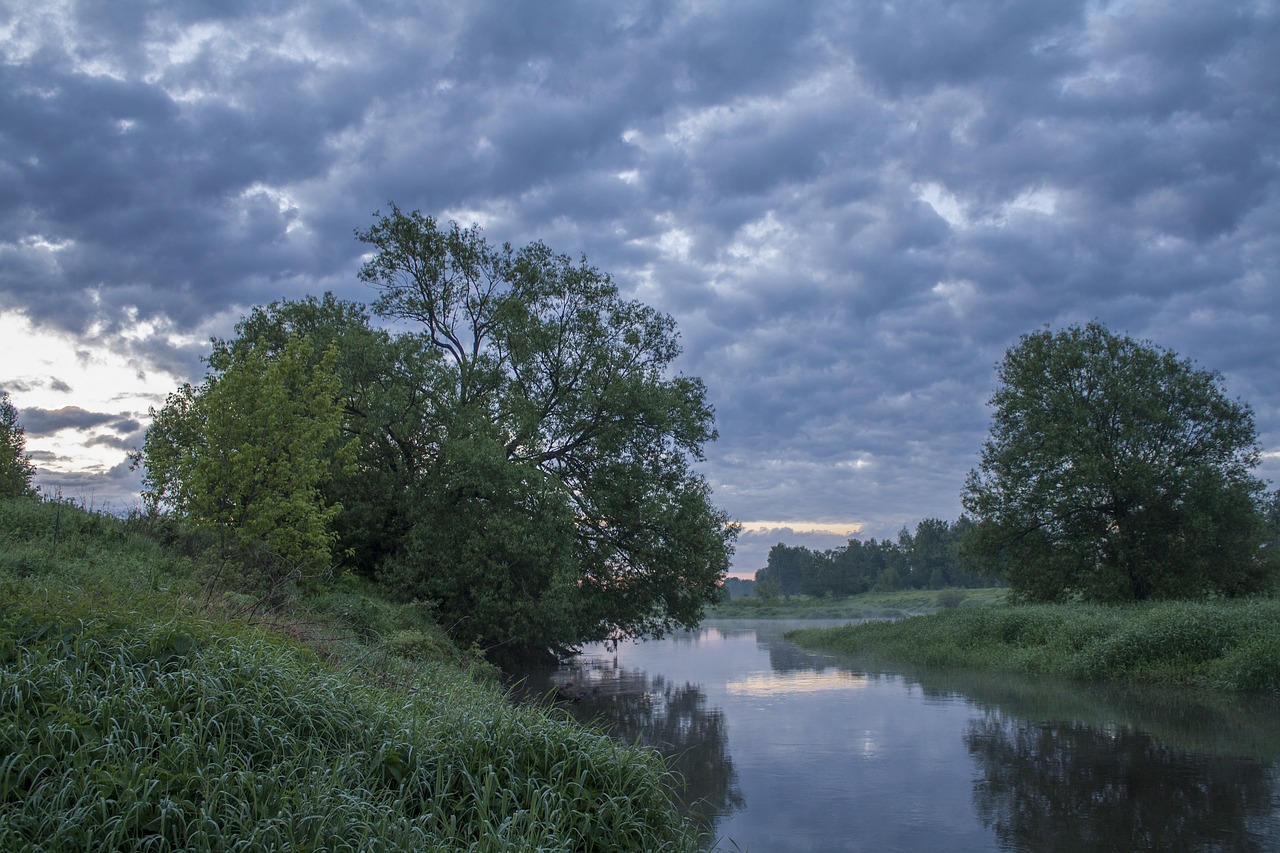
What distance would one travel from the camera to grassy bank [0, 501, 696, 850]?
5598mm

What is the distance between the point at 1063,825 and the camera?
10.4 m

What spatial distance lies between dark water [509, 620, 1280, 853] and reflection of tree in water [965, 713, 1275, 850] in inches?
1.3

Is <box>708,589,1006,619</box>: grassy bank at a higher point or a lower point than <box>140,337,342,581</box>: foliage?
lower

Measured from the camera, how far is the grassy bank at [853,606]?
79031 millimetres

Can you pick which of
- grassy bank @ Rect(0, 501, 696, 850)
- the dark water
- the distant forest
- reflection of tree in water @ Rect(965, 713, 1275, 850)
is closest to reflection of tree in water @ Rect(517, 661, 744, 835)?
the dark water

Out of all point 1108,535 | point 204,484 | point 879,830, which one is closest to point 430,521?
point 204,484

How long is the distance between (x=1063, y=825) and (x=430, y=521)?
19.6 metres

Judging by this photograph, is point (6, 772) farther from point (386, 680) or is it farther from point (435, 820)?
point (386, 680)

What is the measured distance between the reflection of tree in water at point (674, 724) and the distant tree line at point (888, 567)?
92.3m

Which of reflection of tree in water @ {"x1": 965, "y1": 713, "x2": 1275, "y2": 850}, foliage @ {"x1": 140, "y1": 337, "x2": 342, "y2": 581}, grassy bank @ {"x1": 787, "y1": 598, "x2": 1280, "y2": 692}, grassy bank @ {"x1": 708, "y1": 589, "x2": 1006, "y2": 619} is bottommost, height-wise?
grassy bank @ {"x1": 708, "y1": 589, "x2": 1006, "y2": 619}

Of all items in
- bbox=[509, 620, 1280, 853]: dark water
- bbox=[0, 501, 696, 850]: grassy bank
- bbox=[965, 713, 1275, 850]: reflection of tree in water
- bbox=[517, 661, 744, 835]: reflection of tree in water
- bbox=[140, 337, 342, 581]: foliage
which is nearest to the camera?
bbox=[0, 501, 696, 850]: grassy bank

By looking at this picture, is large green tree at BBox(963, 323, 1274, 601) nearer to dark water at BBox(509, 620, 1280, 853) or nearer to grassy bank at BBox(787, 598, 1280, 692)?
grassy bank at BBox(787, 598, 1280, 692)

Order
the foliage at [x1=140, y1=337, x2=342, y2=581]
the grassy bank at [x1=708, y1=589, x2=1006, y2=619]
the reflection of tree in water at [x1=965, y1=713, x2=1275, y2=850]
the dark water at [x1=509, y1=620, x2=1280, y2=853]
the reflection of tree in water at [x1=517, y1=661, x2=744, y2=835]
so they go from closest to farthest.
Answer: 1. the reflection of tree in water at [x1=965, y1=713, x2=1275, y2=850]
2. the dark water at [x1=509, y1=620, x2=1280, y2=853]
3. the reflection of tree in water at [x1=517, y1=661, x2=744, y2=835]
4. the foliage at [x1=140, y1=337, x2=342, y2=581]
5. the grassy bank at [x1=708, y1=589, x2=1006, y2=619]

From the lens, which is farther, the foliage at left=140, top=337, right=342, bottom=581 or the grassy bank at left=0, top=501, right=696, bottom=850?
the foliage at left=140, top=337, right=342, bottom=581
